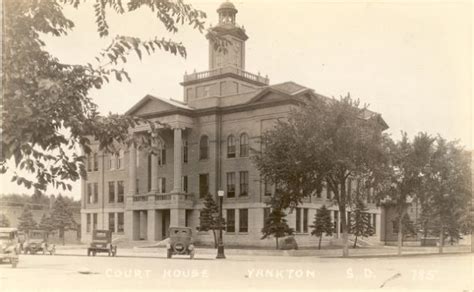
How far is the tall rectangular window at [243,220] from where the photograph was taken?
1912 inches

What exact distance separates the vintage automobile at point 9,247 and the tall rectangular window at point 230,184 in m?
25.3

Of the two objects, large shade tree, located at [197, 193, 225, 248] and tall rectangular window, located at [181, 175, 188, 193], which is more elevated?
tall rectangular window, located at [181, 175, 188, 193]

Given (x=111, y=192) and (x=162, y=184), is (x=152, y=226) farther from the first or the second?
(x=111, y=192)

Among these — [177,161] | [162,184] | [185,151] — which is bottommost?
[162,184]

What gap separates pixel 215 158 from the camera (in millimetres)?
50688

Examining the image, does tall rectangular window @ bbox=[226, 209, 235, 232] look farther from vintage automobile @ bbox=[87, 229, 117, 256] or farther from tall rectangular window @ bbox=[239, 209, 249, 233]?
vintage automobile @ bbox=[87, 229, 117, 256]

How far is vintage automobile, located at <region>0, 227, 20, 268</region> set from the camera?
22.0 m

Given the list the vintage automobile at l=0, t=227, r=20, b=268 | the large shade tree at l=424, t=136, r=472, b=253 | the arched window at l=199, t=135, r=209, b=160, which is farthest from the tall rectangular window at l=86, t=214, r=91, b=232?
the large shade tree at l=424, t=136, r=472, b=253

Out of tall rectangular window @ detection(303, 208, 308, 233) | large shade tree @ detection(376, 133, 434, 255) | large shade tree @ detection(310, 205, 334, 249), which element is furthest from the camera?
tall rectangular window @ detection(303, 208, 308, 233)

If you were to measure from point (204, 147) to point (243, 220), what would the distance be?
7565 millimetres

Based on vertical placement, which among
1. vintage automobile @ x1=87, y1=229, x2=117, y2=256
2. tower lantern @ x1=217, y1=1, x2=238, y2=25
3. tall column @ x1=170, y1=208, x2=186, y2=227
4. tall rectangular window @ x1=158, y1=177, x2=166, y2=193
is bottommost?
vintage automobile @ x1=87, y1=229, x2=117, y2=256

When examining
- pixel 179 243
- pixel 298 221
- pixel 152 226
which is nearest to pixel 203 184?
pixel 152 226

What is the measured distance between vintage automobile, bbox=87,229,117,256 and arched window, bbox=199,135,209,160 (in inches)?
624

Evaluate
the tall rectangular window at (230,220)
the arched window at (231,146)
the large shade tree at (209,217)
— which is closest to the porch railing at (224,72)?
the arched window at (231,146)
